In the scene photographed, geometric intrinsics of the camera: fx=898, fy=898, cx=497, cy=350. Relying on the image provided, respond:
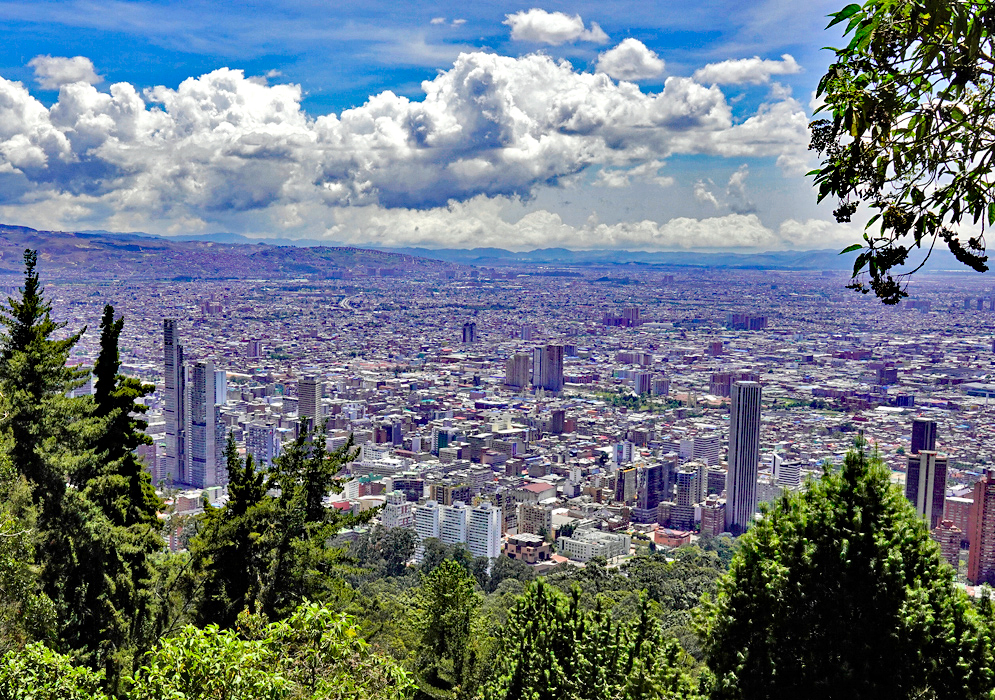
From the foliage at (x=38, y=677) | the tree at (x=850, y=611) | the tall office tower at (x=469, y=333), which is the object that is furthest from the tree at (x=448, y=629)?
the tall office tower at (x=469, y=333)

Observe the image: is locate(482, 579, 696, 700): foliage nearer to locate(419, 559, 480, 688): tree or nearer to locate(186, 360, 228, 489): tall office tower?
locate(419, 559, 480, 688): tree

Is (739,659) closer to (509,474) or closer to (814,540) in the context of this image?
(814,540)

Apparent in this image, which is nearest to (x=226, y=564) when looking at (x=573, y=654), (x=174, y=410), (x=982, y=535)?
(x=573, y=654)

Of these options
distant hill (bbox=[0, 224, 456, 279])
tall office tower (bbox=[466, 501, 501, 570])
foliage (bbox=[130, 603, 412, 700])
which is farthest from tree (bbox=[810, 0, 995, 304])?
distant hill (bbox=[0, 224, 456, 279])

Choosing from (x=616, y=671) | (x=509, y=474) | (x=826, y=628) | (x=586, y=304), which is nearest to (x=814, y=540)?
(x=826, y=628)

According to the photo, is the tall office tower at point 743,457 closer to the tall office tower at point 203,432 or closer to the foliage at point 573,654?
the tall office tower at point 203,432

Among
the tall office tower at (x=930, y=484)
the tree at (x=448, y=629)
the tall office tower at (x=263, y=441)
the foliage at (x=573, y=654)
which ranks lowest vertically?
the tall office tower at (x=263, y=441)

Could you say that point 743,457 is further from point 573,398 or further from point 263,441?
point 573,398
